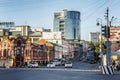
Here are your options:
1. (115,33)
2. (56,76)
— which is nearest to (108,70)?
Answer: (115,33)

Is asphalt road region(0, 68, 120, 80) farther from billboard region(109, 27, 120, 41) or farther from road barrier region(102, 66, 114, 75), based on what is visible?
billboard region(109, 27, 120, 41)

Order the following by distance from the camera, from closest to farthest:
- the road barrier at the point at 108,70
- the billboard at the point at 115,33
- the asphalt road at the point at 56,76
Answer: the asphalt road at the point at 56,76, the road barrier at the point at 108,70, the billboard at the point at 115,33

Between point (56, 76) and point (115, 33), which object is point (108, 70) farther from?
point (56, 76)

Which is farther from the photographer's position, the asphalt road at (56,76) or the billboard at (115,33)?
the billboard at (115,33)

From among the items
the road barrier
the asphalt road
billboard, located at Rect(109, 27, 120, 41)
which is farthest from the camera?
billboard, located at Rect(109, 27, 120, 41)

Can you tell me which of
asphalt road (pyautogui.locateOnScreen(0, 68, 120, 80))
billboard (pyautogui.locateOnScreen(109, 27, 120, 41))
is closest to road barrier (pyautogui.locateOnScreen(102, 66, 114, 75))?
asphalt road (pyautogui.locateOnScreen(0, 68, 120, 80))

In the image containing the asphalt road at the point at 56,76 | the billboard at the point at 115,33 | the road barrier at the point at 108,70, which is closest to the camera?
the asphalt road at the point at 56,76

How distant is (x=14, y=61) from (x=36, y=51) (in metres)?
21.0

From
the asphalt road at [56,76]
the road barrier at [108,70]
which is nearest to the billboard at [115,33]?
the asphalt road at [56,76]

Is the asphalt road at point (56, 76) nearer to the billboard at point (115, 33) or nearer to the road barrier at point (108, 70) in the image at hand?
the road barrier at point (108, 70)

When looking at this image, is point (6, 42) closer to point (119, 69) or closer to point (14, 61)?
point (14, 61)

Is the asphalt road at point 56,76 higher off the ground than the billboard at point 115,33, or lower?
lower

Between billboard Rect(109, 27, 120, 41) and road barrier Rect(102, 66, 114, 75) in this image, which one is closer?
road barrier Rect(102, 66, 114, 75)

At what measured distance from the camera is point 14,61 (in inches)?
5123
